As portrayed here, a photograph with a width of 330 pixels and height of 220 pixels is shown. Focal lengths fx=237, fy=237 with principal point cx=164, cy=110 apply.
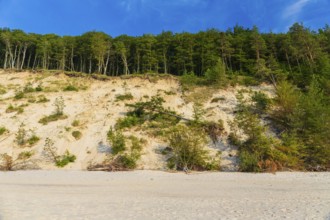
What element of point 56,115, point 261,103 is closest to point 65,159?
point 56,115

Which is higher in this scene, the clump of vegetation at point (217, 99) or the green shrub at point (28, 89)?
the green shrub at point (28, 89)

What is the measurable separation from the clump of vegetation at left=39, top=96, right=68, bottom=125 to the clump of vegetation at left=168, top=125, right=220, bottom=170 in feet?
53.3

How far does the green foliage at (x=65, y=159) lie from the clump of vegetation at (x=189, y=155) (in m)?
9.46

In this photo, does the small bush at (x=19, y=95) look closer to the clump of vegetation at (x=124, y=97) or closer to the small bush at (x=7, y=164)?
the clump of vegetation at (x=124, y=97)

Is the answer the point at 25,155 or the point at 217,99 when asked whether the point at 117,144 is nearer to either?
the point at 25,155

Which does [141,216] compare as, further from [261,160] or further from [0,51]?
[0,51]

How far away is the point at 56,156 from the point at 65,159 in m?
1.25

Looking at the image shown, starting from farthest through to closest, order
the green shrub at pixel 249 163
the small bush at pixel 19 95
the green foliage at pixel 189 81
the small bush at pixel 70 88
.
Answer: the green foliage at pixel 189 81
the small bush at pixel 70 88
the small bush at pixel 19 95
the green shrub at pixel 249 163

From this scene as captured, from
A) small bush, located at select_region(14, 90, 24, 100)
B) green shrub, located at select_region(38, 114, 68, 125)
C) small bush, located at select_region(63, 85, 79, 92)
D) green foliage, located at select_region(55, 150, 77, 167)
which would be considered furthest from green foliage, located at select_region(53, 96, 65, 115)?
green foliage, located at select_region(55, 150, 77, 167)

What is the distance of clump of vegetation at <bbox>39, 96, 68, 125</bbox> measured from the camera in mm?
29031

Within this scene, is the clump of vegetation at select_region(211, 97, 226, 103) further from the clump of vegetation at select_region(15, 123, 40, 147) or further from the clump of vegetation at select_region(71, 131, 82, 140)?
the clump of vegetation at select_region(15, 123, 40, 147)

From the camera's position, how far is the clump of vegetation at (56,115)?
29.0 metres

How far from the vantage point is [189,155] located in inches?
802

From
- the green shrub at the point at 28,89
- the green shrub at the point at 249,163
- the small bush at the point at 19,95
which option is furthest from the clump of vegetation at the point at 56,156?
the green shrub at the point at 249,163
